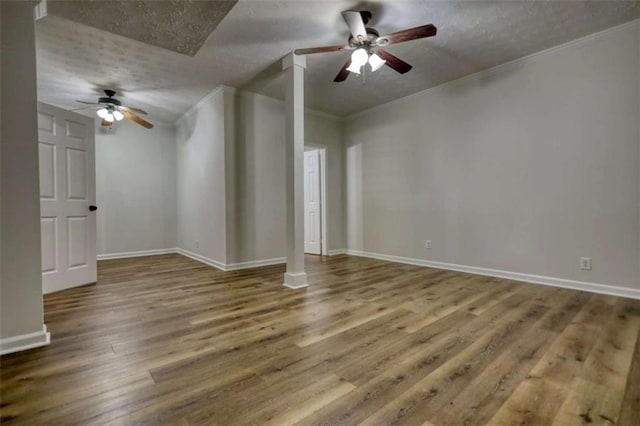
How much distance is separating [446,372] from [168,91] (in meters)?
4.86

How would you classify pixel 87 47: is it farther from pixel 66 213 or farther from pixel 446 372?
pixel 446 372

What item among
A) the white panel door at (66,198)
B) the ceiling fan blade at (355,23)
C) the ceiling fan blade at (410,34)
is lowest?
the white panel door at (66,198)

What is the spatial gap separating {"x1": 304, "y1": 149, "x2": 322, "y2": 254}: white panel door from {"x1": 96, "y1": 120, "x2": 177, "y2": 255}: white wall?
278 centimetres

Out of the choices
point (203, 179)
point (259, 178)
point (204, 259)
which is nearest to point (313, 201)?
point (259, 178)

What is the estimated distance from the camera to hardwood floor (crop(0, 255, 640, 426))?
1.32 meters

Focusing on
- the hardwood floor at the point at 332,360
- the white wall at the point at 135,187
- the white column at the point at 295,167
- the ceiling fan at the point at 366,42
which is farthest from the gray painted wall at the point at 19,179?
the white wall at the point at 135,187

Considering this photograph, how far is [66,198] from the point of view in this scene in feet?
10.9

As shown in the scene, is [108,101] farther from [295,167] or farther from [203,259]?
[295,167]

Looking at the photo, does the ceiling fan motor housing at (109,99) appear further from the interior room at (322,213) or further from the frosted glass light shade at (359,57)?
the frosted glass light shade at (359,57)

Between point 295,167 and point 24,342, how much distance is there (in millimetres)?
2581

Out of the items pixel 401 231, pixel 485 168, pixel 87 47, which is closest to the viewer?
pixel 87 47

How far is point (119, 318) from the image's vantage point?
2.45 metres

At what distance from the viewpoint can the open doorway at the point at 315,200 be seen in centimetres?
565

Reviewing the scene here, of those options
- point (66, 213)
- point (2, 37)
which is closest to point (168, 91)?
point (66, 213)
